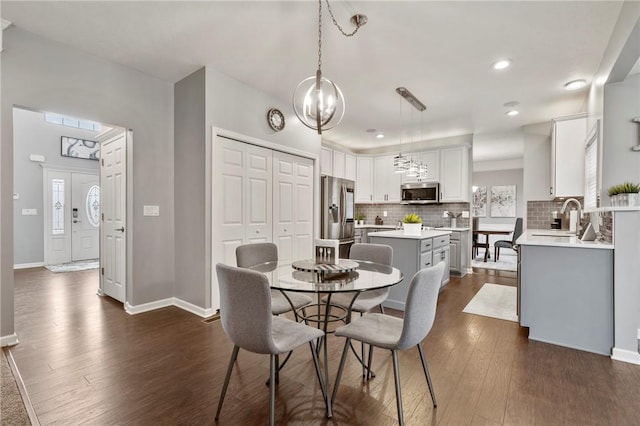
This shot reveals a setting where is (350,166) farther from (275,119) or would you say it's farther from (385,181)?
(275,119)

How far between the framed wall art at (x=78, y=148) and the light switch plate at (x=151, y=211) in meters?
4.95

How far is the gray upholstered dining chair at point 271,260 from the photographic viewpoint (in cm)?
230

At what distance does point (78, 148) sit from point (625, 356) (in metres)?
9.41

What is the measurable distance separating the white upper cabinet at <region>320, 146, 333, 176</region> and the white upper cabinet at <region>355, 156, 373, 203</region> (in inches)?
42.5

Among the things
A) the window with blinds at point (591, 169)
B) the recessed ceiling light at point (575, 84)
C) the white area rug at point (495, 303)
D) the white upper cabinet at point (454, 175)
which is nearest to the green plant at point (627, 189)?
the window with blinds at point (591, 169)

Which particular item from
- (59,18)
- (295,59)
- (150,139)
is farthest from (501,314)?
(59,18)

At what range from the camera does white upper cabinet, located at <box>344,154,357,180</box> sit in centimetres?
647

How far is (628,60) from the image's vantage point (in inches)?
97.0

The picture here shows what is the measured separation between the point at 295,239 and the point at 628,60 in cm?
381

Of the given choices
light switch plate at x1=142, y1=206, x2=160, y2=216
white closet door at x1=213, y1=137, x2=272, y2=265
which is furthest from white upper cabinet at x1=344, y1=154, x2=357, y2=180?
light switch plate at x1=142, y1=206, x2=160, y2=216

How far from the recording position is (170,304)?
12.1 ft

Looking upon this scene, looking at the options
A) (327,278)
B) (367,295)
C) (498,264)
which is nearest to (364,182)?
(498,264)

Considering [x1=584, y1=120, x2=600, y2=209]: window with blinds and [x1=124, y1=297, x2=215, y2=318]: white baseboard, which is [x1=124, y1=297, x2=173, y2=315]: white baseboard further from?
[x1=584, y1=120, x2=600, y2=209]: window with blinds

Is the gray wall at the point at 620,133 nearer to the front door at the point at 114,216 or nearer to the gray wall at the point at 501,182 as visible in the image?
the front door at the point at 114,216
